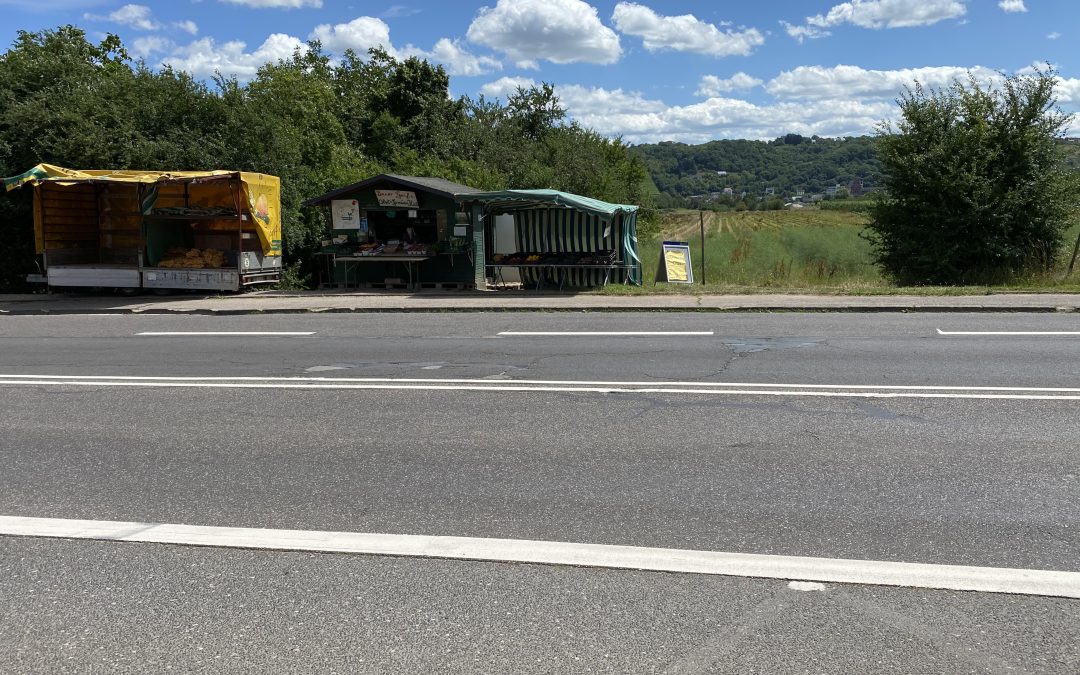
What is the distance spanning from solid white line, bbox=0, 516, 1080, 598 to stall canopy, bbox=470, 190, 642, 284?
13543 millimetres

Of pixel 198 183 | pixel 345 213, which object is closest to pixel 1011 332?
pixel 345 213

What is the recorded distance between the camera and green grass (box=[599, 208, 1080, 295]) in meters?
16.3

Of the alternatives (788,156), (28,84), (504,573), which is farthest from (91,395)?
(788,156)

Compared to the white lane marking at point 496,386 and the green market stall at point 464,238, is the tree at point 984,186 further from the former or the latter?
the white lane marking at point 496,386

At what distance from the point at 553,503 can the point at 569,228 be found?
14231 millimetres

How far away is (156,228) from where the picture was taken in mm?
19641

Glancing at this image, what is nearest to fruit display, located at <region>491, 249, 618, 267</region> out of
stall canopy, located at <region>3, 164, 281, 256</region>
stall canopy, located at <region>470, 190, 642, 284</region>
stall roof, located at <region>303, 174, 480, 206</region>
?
stall canopy, located at <region>470, 190, 642, 284</region>

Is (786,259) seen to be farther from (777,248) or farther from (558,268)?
(558,268)

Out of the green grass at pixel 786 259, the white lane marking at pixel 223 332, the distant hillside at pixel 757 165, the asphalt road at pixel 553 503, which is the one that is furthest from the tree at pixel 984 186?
the distant hillside at pixel 757 165

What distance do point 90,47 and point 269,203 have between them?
2723cm

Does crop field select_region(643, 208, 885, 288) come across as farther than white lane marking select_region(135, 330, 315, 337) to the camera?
Yes

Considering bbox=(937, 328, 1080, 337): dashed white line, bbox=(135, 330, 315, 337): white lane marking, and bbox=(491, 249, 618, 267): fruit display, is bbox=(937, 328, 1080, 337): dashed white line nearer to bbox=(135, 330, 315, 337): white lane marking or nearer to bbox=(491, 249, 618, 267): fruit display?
bbox=(491, 249, 618, 267): fruit display

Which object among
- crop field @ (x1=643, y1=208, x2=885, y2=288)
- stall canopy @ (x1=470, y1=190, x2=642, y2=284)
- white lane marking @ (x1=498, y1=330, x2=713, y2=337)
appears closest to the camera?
white lane marking @ (x1=498, y1=330, x2=713, y2=337)

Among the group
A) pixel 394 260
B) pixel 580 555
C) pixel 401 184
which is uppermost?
pixel 401 184
